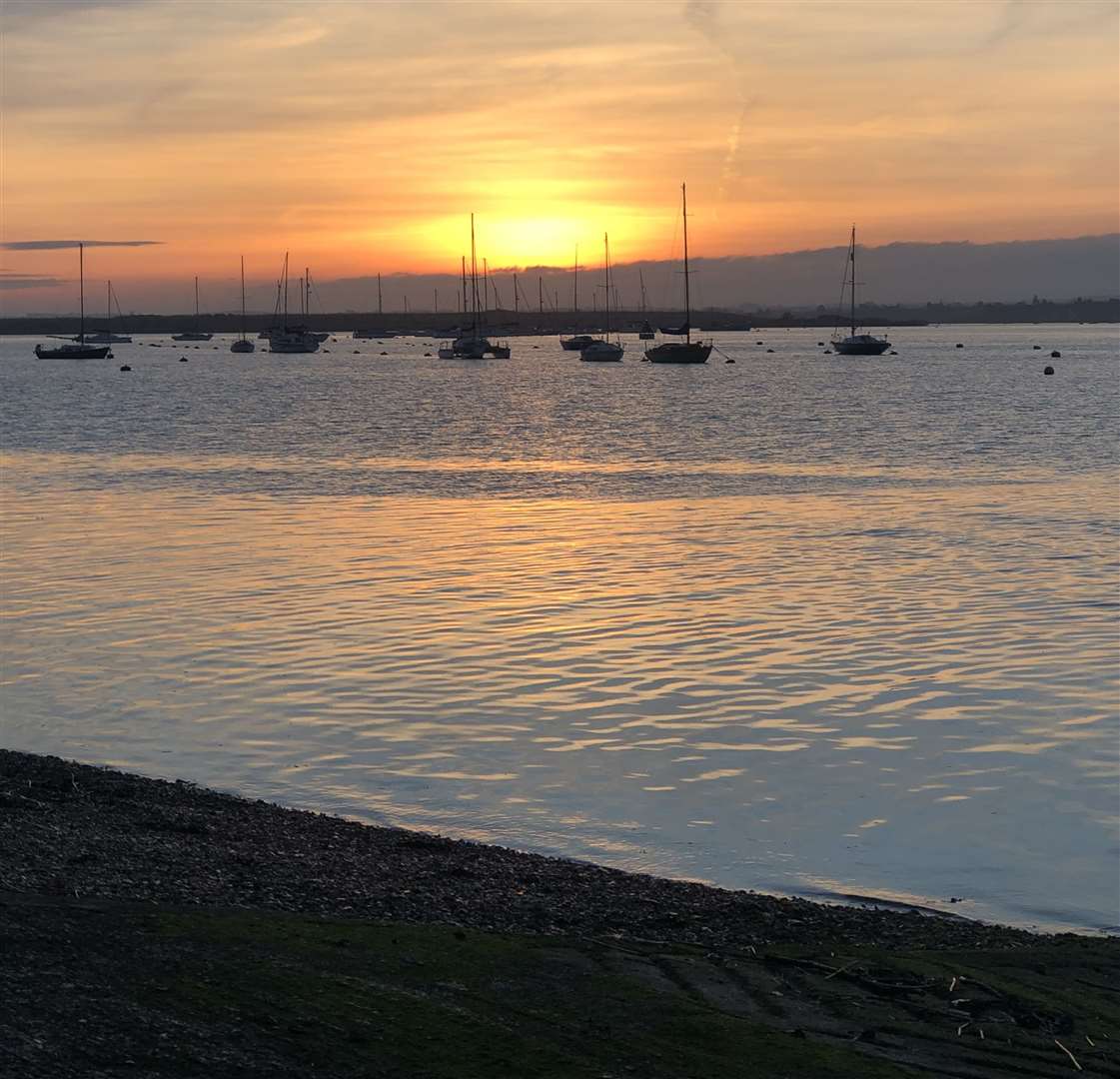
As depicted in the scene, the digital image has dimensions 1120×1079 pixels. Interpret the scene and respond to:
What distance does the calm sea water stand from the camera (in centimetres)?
1277

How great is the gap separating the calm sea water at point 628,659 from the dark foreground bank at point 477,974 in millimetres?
1527

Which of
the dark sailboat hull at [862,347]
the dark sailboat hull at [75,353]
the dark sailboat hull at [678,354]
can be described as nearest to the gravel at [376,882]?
the dark sailboat hull at [678,354]

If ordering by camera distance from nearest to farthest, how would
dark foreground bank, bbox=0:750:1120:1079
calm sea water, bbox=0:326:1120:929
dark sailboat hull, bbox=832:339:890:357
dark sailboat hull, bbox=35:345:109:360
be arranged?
dark foreground bank, bbox=0:750:1120:1079 < calm sea water, bbox=0:326:1120:929 < dark sailboat hull, bbox=35:345:109:360 < dark sailboat hull, bbox=832:339:890:357

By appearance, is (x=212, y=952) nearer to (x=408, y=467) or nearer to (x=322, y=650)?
(x=322, y=650)

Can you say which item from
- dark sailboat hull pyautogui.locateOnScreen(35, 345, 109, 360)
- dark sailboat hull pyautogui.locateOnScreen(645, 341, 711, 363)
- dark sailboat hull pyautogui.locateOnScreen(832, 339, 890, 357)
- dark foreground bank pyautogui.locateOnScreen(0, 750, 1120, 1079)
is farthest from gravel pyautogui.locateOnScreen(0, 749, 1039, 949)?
dark sailboat hull pyautogui.locateOnScreen(832, 339, 890, 357)

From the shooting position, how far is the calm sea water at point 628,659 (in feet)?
41.9

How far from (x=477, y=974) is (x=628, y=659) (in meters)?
10.9

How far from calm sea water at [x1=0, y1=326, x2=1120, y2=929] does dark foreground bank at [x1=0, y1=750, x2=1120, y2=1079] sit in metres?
Result: 1.53

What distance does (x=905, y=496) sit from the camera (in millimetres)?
41500

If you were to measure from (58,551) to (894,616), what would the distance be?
54.2 ft

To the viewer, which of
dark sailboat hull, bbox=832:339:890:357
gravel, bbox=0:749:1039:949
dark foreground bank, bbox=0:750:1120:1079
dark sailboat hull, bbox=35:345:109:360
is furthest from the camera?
dark sailboat hull, bbox=832:339:890:357

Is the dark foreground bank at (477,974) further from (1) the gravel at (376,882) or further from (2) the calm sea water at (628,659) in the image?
(2) the calm sea water at (628,659)

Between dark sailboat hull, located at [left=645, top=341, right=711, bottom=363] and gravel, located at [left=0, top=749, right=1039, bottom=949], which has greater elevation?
dark sailboat hull, located at [left=645, top=341, right=711, bottom=363]

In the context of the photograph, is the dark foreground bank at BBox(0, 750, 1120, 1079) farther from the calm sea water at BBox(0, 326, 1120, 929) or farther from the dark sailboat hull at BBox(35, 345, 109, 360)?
the dark sailboat hull at BBox(35, 345, 109, 360)
